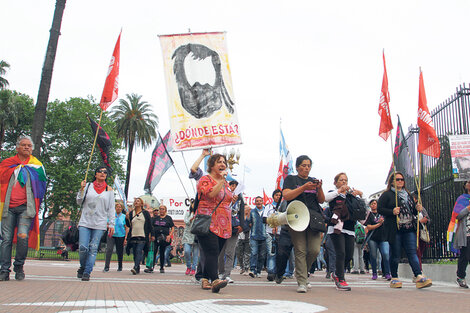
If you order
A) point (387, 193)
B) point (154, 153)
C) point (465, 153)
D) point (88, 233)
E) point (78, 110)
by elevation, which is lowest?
point (88, 233)

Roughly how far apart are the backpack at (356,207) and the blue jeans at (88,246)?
414 centimetres

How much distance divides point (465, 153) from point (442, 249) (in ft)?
7.35

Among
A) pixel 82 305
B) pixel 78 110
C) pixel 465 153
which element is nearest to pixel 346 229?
pixel 465 153

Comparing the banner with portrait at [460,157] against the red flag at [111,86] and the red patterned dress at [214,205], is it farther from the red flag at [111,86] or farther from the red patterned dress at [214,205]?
the red flag at [111,86]

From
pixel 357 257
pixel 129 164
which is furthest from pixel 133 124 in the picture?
pixel 357 257

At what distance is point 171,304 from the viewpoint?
15.8ft

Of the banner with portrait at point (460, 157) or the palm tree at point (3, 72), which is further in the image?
the palm tree at point (3, 72)

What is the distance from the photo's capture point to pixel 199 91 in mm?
9438

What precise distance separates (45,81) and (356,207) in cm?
714

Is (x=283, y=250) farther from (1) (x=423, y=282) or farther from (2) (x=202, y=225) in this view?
(2) (x=202, y=225)

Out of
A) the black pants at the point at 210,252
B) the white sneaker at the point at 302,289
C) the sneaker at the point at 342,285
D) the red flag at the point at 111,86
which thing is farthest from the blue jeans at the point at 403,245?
the red flag at the point at 111,86

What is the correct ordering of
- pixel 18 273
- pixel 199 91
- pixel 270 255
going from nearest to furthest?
pixel 18 273
pixel 199 91
pixel 270 255

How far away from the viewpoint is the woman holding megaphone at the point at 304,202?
6945 millimetres

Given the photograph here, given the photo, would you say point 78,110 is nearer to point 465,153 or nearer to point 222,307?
A: point 465,153
